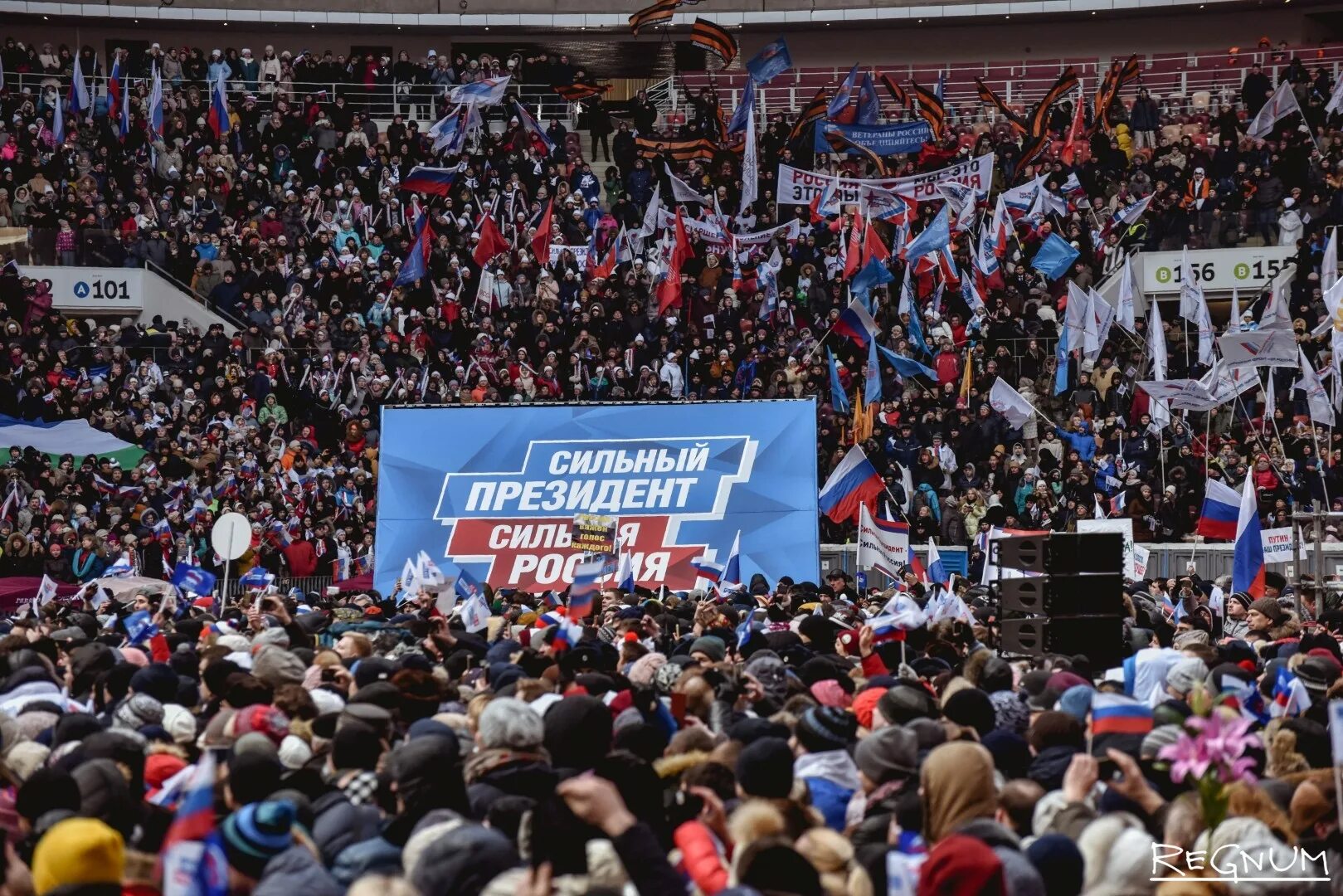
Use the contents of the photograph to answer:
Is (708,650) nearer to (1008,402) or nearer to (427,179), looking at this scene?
(1008,402)

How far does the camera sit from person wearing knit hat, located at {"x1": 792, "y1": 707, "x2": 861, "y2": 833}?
26.8 feet

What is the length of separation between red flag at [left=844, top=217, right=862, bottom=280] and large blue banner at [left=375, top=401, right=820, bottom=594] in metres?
6.30

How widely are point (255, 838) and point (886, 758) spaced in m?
2.90

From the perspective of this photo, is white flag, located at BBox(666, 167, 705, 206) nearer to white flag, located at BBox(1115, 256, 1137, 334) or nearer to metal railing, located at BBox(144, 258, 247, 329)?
metal railing, located at BBox(144, 258, 247, 329)

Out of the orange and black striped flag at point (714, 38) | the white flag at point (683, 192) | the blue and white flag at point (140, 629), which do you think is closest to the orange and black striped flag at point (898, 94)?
the orange and black striped flag at point (714, 38)

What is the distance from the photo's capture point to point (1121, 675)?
11914 mm

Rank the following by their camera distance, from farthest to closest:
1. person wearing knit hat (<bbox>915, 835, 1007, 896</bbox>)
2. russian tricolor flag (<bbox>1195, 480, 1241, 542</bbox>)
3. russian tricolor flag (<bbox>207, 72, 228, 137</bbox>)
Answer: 1. russian tricolor flag (<bbox>207, 72, 228, 137</bbox>)
2. russian tricolor flag (<bbox>1195, 480, 1241, 542</bbox>)
3. person wearing knit hat (<bbox>915, 835, 1007, 896</bbox>)

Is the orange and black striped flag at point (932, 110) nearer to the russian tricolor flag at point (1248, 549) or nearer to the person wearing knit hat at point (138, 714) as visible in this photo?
the russian tricolor flag at point (1248, 549)

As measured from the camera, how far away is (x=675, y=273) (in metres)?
33.9

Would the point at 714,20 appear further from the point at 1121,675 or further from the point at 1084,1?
the point at 1121,675

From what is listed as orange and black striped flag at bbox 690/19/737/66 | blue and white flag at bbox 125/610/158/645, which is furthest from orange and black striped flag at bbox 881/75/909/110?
blue and white flag at bbox 125/610/158/645

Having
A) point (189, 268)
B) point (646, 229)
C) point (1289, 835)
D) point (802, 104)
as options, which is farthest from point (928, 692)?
point (802, 104)

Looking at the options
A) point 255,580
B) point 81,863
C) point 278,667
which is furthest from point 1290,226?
point 81,863

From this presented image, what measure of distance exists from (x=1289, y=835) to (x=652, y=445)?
2148 cm
